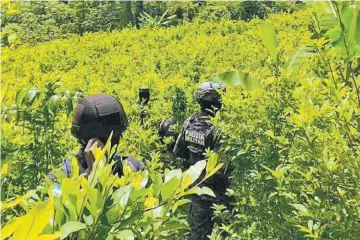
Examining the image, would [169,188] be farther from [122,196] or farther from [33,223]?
[33,223]

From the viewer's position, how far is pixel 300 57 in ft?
4.42

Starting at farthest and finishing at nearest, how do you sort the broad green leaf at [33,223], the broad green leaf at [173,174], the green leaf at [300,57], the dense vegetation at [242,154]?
1. the green leaf at [300,57]
2. the broad green leaf at [173,174]
3. the dense vegetation at [242,154]
4. the broad green leaf at [33,223]

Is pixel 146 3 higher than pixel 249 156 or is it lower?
lower

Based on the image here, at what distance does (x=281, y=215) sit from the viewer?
2.66m

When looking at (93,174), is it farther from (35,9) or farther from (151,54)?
(35,9)

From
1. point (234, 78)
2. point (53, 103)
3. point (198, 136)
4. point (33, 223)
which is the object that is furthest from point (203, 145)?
point (33, 223)

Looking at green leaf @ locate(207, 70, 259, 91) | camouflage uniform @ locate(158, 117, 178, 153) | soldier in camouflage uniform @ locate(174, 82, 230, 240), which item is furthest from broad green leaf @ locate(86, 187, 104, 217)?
camouflage uniform @ locate(158, 117, 178, 153)

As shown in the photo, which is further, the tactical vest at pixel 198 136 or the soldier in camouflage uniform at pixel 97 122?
the tactical vest at pixel 198 136

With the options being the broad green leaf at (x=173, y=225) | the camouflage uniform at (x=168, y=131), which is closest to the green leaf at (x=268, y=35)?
the broad green leaf at (x=173, y=225)

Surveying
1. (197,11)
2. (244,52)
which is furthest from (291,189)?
(197,11)

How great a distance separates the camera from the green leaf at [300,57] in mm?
1307

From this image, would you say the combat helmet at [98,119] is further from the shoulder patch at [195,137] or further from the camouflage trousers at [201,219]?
the camouflage trousers at [201,219]

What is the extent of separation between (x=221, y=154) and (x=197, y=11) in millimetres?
20614

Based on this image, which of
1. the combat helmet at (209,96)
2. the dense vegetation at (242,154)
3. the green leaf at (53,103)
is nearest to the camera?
the dense vegetation at (242,154)
